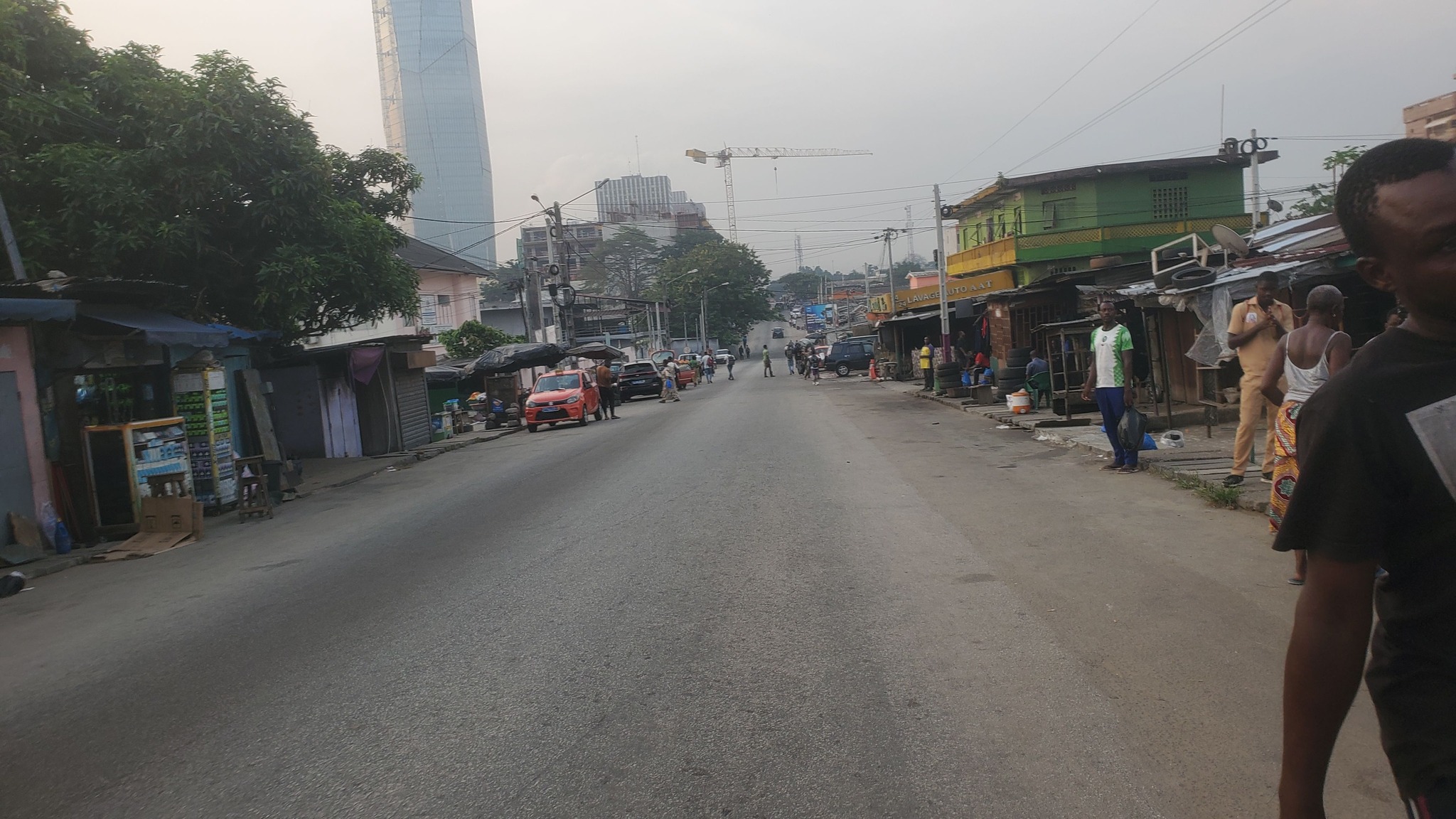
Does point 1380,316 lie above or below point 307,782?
above

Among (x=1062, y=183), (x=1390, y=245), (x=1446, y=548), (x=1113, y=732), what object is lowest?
(x=1113, y=732)

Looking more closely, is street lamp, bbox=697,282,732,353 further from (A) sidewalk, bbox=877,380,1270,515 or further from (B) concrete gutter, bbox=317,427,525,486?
(A) sidewalk, bbox=877,380,1270,515

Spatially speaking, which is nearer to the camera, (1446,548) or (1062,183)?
(1446,548)

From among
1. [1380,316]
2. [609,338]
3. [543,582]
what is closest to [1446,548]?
[543,582]

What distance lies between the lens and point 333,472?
1933 cm

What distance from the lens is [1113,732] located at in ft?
Answer: 13.4

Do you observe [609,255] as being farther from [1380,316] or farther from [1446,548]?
[1446,548]

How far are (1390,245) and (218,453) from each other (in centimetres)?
1558

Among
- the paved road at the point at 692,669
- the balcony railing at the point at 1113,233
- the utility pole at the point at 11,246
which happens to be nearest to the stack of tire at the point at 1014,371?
A: the paved road at the point at 692,669

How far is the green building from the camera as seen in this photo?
4156cm

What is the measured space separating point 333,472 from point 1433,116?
837 inches

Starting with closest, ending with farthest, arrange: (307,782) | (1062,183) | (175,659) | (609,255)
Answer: (307,782) → (175,659) → (1062,183) → (609,255)

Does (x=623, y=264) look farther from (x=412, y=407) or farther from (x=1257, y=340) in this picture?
(x=1257, y=340)

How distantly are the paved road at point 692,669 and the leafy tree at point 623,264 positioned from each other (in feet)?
310
